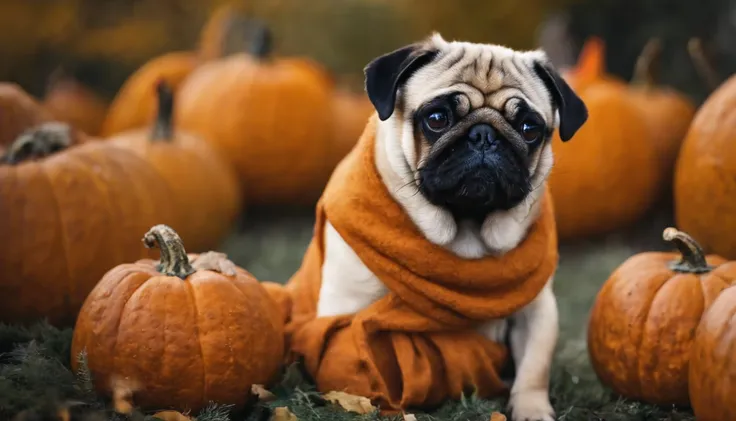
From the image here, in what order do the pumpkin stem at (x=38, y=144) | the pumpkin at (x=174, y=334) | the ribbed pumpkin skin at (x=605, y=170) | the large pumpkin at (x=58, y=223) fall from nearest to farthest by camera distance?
the pumpkin at (x=174, y=334) → the large pumpkin at (x=58, y=223) → the pumpkin stem at (x=38, y=144) → the ribbed pumpkin skin at (x=605, y=170)

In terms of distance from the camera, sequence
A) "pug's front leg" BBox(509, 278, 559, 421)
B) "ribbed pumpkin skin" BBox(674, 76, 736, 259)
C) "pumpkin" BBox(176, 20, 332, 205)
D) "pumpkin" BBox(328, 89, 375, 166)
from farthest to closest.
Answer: "pumpkin" BBox(328, 89, 375, 166), "pumpkin" BBox(176, 20, 332, 205), "ribbed pumpkin skin" BBox(674, 76, 736, 259), "pug's front leg" BBox(509, 278, 559, 421)

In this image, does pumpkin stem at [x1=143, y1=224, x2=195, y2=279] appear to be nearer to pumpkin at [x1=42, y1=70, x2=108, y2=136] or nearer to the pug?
the pug

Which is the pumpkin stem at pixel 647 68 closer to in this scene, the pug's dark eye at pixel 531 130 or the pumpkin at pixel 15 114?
the pug's dark eye at pixel 531 130

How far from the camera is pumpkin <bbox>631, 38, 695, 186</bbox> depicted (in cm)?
546

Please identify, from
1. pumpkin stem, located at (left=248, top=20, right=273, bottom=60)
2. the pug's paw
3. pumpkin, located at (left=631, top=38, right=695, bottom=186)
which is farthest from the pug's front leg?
pumpkin stem, located at (left=248, top=20, right=273, bottom=60)

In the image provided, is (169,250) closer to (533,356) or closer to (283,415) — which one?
(283,415)

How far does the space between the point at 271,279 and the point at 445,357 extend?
1.63 meters

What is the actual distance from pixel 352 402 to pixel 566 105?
1267 millimetres

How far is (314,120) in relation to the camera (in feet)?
19.0

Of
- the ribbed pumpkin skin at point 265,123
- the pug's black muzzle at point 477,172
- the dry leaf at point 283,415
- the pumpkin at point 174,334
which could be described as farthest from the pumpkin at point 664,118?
the dry leaf at point 283,415

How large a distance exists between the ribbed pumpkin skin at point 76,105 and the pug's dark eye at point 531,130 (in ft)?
14.8

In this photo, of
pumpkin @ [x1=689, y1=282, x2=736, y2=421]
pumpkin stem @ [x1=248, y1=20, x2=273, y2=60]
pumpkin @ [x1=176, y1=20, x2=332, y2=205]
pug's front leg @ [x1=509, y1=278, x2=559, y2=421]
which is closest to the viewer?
pumpkin @ [x1=689, y1=282, x2=736, y2=421]

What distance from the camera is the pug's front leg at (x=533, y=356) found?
286cm

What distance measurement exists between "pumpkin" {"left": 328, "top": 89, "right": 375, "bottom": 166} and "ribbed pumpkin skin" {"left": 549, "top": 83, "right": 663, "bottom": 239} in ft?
5.25
